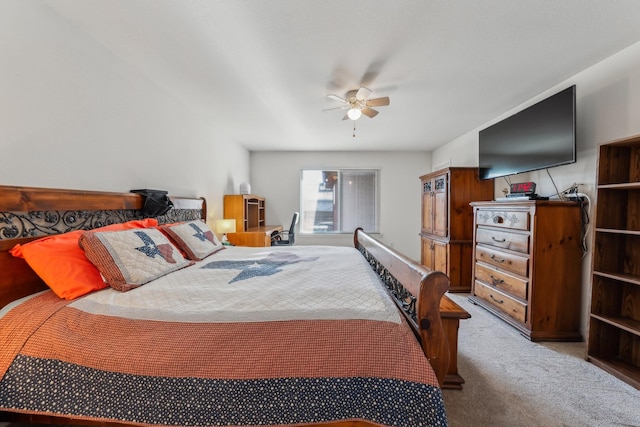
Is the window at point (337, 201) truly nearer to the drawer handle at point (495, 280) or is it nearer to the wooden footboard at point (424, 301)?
the drawer handle at point (495, 280)

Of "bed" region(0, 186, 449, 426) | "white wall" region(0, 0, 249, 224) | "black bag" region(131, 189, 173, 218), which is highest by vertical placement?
"white wall" region(0, 0, 249, 224)

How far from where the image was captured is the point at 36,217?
1.40m

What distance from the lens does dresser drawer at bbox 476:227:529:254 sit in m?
2.30

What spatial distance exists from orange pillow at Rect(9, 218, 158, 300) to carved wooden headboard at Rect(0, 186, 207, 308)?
6 centimetres

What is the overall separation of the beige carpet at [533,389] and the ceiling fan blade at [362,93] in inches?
93.2

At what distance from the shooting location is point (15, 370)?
95 centimetres

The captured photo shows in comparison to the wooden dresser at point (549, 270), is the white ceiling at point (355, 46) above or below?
above

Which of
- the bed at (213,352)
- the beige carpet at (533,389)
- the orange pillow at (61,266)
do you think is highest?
the orange pillow at (61,266)

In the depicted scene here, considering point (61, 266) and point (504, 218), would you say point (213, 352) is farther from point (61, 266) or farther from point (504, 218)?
point (504, 218)

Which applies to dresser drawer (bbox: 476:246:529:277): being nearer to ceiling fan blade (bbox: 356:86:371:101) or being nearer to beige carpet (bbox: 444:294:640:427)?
beige carpet (bbox: 444:294:640:427)

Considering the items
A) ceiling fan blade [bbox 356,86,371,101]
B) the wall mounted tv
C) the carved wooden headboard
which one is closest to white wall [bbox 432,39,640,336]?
the wall mounted tv

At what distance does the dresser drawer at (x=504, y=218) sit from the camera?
230 cm

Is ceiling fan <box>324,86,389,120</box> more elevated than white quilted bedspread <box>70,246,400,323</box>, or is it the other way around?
ceiling fan <box>324,86,389,120</box>

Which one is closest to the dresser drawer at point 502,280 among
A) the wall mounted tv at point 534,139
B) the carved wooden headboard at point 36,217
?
the wall mounted tv at point 534,139
